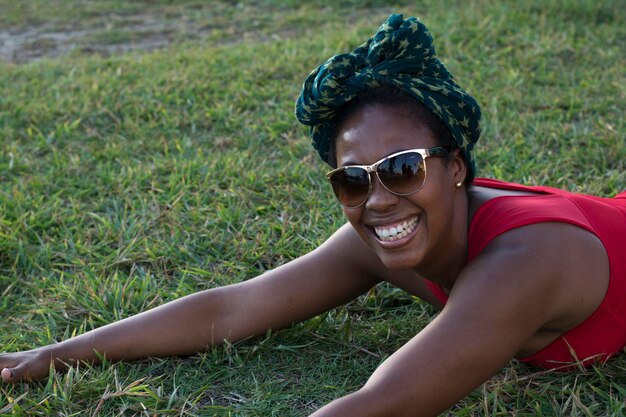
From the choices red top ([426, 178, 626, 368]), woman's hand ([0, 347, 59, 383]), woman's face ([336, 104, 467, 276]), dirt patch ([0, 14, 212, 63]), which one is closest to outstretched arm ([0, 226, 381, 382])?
woman's hand ([0, 347, 59, 383])

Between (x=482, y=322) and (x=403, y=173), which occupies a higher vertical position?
(x=403, y=173)

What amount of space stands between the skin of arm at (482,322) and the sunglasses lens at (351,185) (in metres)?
0.34

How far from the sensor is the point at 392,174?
235 cm

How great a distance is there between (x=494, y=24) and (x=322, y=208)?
2790 mm

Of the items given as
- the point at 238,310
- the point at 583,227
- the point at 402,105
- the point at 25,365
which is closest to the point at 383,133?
the point at 402,105

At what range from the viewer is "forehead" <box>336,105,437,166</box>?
93.6 inches

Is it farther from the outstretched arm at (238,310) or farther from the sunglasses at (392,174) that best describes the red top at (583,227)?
the outstretched arm at (238,310)

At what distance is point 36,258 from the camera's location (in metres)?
3.72

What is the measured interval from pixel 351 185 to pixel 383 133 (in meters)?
0.16

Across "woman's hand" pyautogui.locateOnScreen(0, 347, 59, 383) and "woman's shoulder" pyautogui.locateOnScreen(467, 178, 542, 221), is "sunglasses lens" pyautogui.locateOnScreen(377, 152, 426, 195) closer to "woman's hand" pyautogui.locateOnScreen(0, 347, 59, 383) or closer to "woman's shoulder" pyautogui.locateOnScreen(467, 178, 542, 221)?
"woman's shoulder" pyautogui.locateOnScreen(467, 178, 542, 221)

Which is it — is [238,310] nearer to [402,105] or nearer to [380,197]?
[380,197]

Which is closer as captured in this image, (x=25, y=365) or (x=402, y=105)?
(x=402, y=105)

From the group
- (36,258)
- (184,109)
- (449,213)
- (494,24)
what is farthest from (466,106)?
(494,24)

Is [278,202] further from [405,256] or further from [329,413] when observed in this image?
[329,413]
